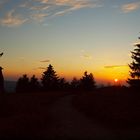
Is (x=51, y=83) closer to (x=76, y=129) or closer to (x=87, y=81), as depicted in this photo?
(x=87, y=81)

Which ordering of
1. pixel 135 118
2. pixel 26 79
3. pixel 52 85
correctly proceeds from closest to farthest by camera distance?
pixel 135 118 < pixel 52 85 < pixel 26 79

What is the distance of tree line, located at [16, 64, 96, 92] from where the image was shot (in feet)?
270

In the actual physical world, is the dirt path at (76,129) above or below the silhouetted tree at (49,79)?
below

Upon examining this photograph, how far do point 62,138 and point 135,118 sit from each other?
820 cm

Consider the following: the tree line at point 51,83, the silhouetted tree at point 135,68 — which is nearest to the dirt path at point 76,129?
the silhouetted tree at point 135,68

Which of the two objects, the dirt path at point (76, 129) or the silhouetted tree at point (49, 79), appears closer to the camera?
the dirt path at point (76, 129)

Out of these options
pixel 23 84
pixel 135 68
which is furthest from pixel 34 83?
pixel 135 68

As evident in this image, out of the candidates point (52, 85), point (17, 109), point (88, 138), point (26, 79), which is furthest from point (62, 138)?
point (26, 79)

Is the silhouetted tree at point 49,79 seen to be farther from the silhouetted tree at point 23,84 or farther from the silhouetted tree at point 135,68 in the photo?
the silhouetted tree at point 135,68

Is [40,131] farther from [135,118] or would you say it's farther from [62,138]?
[135,118]

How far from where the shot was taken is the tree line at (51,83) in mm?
82375

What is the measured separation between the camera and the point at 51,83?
83000mm

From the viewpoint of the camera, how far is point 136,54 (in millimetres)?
47188

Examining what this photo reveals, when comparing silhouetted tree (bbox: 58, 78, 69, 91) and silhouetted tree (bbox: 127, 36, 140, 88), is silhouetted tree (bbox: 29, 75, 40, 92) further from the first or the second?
silhouetted tree (bbox: 127, 36, 140, 88)
